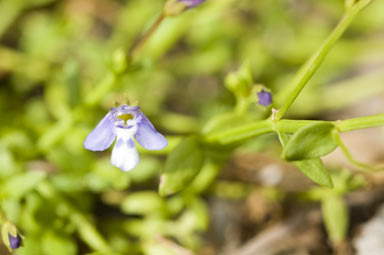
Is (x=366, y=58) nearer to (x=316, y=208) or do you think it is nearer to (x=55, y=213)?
(x=316, y=208)

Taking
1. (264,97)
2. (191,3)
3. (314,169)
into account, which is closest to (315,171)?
(314,169)

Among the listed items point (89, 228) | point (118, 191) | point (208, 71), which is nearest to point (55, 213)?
point (89, 228)

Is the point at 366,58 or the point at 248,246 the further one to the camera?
the point at 366,58

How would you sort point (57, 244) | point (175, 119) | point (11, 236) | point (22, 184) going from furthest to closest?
point (175, 119) → point (57, 244) → point (22, 184) → point (11, 236)

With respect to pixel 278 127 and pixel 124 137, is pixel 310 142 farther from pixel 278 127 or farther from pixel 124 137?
pixel 124 137

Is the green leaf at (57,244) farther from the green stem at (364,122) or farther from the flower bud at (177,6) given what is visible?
the green stem at (364,122)

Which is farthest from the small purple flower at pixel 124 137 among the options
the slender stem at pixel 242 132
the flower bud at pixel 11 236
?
the flower bud at pixel 11 236

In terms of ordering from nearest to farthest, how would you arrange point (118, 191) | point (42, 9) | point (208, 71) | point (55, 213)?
point (55, 213)
point (118, 191)
point (208, 71)
point (42, 9)
